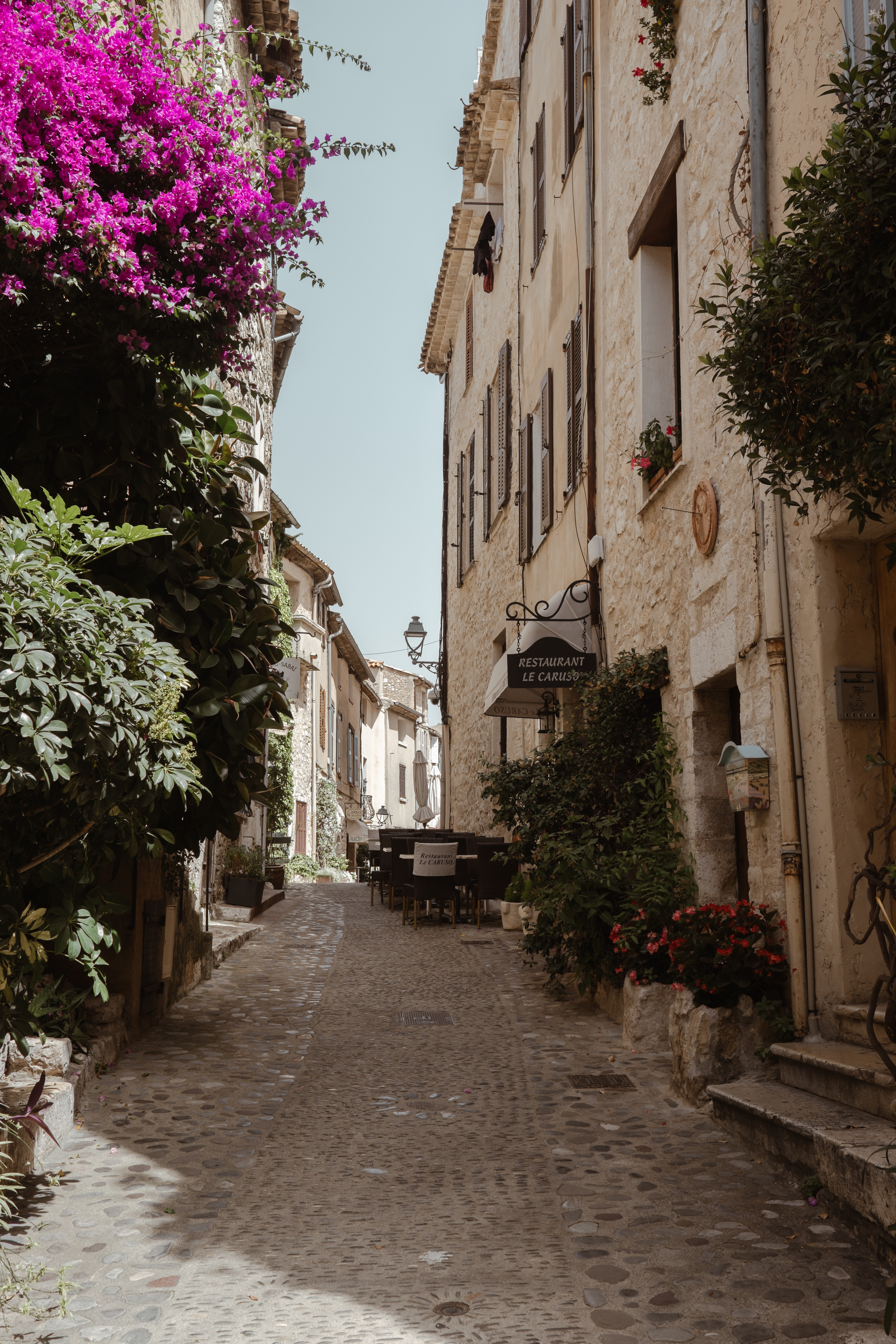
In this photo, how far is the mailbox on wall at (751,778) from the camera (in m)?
5.38

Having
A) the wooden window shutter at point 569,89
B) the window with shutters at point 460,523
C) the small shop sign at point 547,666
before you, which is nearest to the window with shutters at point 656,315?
the small shop sign at point 547,666

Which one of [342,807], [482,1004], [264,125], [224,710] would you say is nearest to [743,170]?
[224,710]

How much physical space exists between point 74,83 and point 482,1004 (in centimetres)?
580

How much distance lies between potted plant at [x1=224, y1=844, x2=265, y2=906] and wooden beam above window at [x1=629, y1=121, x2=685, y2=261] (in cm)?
775

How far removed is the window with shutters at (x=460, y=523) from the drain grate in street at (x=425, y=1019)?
11680mm

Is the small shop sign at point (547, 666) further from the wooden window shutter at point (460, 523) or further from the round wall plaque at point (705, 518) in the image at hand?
the wooden window shutter at point (460, 523)

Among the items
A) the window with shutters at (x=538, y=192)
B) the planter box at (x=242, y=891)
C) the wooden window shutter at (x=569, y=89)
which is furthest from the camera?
the planter box at (x=242, y=891)

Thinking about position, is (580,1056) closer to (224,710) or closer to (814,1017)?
(814,1017)

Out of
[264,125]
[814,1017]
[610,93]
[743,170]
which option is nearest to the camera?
[814,1017]

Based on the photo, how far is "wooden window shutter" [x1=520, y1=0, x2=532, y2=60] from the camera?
13.3 m

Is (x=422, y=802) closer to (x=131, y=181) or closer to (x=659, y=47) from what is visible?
(x=659, y=47)

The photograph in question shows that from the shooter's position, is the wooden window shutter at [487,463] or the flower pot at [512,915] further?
the wooden window shutter at [487,463]

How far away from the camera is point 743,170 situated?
5883 millimetres

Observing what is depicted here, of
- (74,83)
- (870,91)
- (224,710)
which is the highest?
(74,83)
